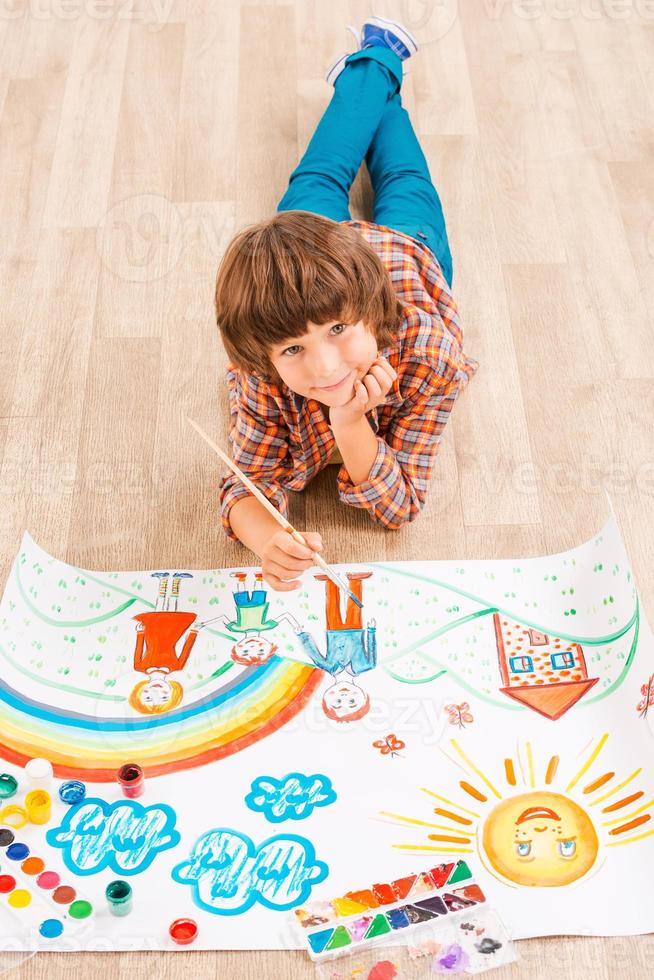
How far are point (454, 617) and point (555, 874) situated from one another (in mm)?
284

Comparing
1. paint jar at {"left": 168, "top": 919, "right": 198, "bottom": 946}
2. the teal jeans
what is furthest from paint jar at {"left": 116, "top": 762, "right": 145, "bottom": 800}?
the teal jeans

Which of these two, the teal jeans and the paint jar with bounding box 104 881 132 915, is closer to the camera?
the paint jar with bounding box 104 881 132 915

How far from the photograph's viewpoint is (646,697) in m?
1.03

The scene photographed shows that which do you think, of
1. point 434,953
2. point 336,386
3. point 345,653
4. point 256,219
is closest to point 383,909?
point 434,953

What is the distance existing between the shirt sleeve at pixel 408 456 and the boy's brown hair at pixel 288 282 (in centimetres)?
20

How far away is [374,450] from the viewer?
117cm

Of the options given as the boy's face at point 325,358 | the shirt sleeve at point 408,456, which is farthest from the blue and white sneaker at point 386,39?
the boy's face at point 325,358

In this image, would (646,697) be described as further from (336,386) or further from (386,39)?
(386,39)

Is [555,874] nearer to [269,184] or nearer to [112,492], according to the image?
[112,492]

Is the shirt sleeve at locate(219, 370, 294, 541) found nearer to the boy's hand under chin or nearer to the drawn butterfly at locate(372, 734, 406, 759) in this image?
the boy's hand under chin

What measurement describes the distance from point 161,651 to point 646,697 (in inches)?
19.0

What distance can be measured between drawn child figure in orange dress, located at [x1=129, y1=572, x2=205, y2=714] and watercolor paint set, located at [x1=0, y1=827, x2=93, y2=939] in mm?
179

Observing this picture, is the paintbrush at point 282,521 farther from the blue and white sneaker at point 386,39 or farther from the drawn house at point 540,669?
the blue and white sneaker at point 386,39

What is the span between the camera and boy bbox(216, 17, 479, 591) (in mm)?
991
